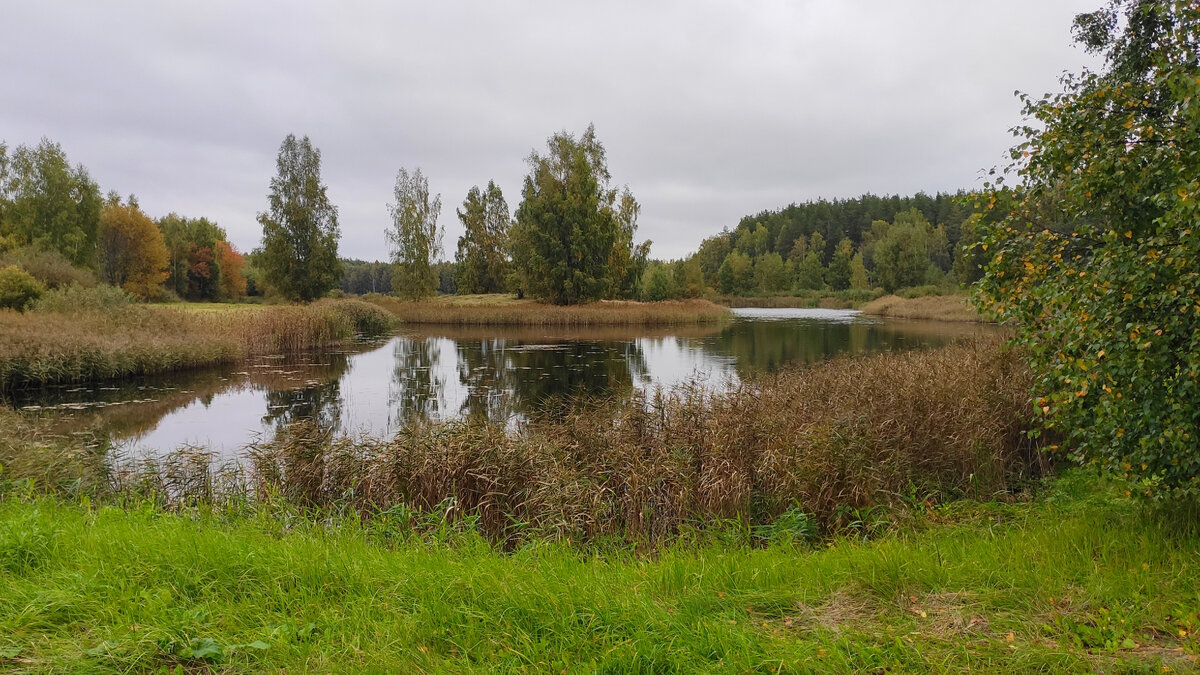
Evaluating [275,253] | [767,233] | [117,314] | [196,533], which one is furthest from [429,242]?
[767,233]

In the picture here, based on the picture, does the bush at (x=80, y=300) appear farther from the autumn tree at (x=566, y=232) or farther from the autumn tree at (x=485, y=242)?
the autumn tree at (x=485, y=242)

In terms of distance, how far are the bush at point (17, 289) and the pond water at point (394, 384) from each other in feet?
24.4

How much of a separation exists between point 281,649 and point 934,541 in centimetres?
408

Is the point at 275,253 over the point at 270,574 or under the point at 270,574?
over

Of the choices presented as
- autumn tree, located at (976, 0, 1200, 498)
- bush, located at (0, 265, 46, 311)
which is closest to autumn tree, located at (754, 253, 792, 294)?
bush, located at (0, 265, 46, 311)

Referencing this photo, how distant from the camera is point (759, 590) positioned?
331 centimetres

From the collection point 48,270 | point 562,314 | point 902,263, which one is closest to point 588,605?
point 48,270

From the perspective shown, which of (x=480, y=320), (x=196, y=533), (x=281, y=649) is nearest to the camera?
(x=281, y=649)

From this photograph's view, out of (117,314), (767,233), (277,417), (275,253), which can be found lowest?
(277,417)

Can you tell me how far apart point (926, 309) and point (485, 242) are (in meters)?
37.3

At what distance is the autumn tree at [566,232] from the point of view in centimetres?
4191

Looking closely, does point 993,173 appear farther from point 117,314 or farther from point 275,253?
point 275,253

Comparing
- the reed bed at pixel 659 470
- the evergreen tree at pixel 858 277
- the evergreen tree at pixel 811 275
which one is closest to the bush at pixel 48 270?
the reed bed at pixel 659 470

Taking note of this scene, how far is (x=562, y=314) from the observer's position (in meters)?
38.4
